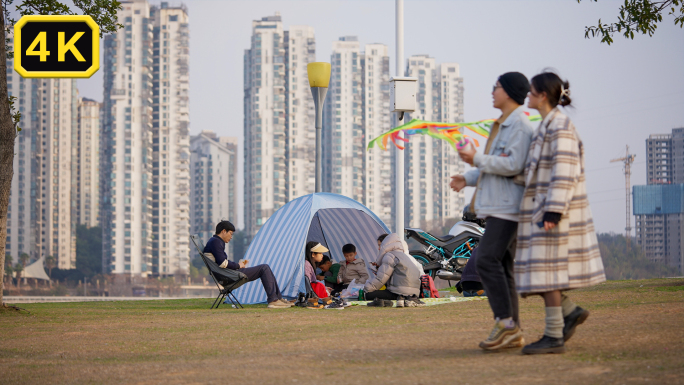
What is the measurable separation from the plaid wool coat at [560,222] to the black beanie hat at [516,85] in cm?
37

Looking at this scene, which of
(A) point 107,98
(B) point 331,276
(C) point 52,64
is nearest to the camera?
(C) point 52,64

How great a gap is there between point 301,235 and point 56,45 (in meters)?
5.33

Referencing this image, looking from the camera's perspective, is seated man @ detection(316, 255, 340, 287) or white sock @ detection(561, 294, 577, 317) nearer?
white sock @ detection(561, 294, 577, 317)

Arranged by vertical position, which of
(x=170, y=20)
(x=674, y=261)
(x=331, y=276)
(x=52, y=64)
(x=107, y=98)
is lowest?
(x=674, y=261)

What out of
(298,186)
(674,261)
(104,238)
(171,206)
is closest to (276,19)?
(298,186)

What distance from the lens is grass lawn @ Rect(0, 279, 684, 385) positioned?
375 cm

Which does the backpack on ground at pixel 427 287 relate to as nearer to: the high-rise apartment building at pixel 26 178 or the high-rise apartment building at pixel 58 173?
the high-rise apartment building at pixel 26 178

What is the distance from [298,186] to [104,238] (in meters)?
20.1

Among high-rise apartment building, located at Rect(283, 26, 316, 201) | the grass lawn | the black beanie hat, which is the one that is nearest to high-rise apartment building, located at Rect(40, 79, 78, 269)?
high-rise apartment building, located at Rect(283, 26, 316, 201)

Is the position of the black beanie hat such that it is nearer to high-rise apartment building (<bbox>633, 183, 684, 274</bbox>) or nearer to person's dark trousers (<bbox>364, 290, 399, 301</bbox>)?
person's dark trousers (<bbox>364, 290, 399, 301</bbox>)

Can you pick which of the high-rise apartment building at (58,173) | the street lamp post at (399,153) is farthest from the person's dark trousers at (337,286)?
the high-rise apartment building at (58,173)

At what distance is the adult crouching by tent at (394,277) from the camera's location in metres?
9.20

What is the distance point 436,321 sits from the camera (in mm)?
6543

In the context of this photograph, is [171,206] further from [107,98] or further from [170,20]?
[170,20]
